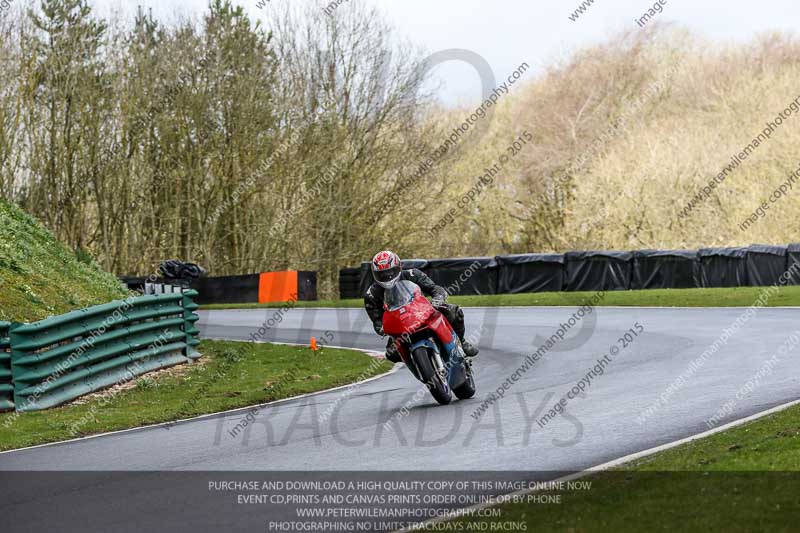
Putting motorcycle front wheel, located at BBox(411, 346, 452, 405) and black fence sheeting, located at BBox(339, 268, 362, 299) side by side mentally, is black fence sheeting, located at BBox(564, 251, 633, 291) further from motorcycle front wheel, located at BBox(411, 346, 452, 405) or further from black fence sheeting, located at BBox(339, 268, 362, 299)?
motorcycle front wheel, located at BBox(411, 346, 452, 405)

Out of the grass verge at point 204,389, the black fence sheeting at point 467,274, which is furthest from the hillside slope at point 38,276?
the black fence sheeting at point 467,274

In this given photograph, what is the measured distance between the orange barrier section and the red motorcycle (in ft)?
80.8

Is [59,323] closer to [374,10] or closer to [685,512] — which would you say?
[685,512]

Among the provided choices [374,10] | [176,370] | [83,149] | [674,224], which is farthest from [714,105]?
[176,370]

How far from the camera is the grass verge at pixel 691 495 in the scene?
5.70 meters

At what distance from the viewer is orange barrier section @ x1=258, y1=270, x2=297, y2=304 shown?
3609 cm

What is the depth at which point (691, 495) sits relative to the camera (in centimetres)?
634

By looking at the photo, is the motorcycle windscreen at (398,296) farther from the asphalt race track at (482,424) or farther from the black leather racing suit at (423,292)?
the asphalt race track at (482,424)

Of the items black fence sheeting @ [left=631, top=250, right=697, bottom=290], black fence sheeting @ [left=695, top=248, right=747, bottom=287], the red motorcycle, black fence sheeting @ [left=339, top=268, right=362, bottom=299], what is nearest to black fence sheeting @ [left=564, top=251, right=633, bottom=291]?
black fence sheeting @ [left=631, top=250, right=697, bottom=290]

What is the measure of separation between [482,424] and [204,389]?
19.2ft

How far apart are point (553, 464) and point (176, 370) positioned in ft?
33.0

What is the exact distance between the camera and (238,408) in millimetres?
12984

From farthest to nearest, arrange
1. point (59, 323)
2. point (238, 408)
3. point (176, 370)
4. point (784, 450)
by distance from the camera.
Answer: point (176, 370)
point (59, 323)
point (238, 408)
point (784, 450)

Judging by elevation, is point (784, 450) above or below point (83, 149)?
below
